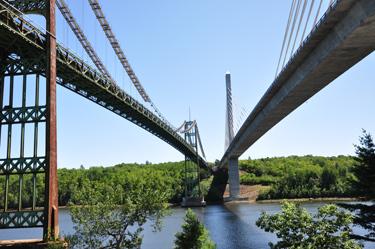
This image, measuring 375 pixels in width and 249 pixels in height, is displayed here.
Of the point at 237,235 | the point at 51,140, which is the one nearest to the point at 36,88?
the point at 51,140

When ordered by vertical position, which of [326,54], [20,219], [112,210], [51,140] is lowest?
[20,219]

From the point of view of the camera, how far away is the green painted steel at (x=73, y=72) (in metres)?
13.7

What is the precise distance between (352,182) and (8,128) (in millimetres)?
17940

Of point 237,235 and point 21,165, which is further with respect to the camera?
point 237,235

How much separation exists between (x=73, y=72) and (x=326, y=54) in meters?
16.6

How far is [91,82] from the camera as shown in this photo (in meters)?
26.2

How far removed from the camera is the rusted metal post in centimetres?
1305

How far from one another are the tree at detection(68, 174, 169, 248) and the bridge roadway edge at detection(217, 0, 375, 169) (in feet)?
35.6

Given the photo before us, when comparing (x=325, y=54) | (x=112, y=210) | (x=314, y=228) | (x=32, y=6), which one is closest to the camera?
(x=314, y=228)

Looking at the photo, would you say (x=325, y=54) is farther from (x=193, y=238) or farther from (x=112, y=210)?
(x=112, y=210)

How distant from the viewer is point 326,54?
16531 mm

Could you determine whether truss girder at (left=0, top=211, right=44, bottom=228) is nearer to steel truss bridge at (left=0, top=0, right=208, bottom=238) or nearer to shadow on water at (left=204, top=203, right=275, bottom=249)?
steel truss bridge at (left=0, top=0, right=208, bottom=238)

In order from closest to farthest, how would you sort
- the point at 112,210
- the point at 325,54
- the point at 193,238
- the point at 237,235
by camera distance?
the point at 112,210, the point at 193,238, the point at 325,54, the point at 237,235

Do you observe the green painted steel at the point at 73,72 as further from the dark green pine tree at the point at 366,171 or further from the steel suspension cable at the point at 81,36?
the dark green pine tree at the point at 366,171
